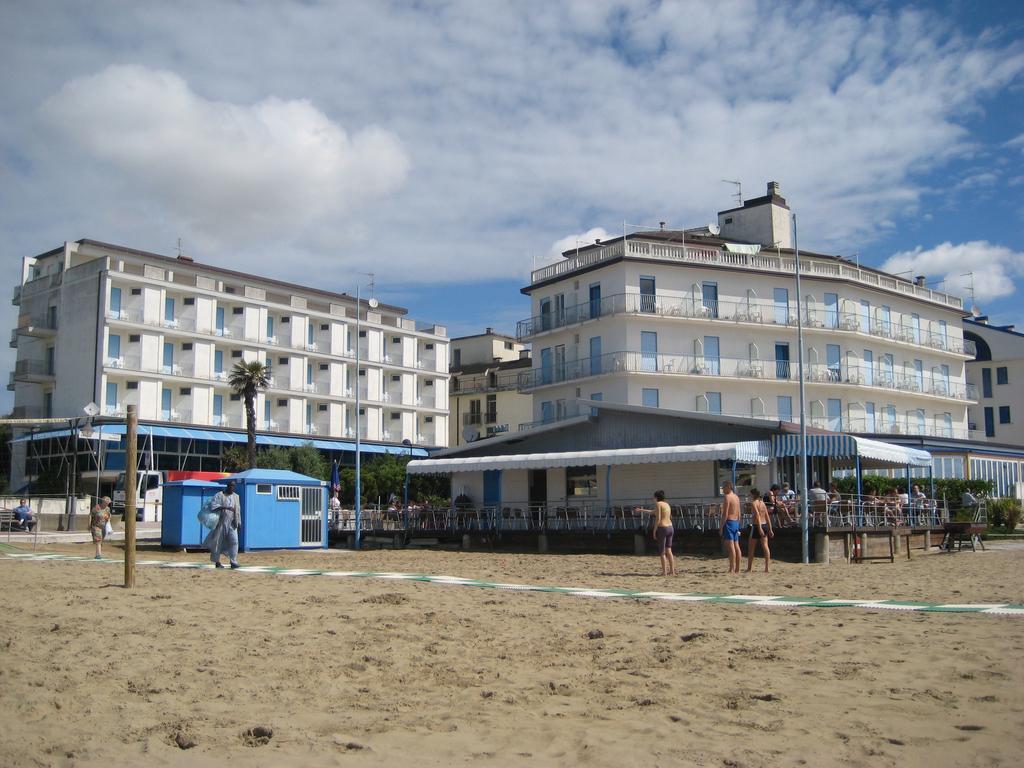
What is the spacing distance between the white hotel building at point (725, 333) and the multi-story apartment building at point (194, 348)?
48.8 ft

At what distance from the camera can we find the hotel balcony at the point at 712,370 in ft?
152

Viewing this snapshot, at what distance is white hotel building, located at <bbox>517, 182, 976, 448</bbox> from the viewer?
4681cm

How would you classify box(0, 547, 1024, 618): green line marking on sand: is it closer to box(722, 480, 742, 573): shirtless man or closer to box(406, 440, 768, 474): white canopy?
box(722, 480, 742, 573): shirtless man

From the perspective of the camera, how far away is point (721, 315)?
48.1m

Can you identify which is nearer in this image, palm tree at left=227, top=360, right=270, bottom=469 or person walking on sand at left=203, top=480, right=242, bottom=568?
person walking on sand at left=203, top=480, right=242, bottom=568

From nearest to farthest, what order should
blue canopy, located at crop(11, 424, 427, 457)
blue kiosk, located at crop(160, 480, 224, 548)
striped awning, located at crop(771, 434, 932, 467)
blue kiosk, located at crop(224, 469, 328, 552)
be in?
striped awning, located at crop(771, 434, 932, 467), blue kiosk, located at crop(224, 469, 328, 552), blue kiosk, located at crop(160, 480, 224, 548), blue canopy, located at crop(11, 424, 427, 457)

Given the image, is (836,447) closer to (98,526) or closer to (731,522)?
(731,522)

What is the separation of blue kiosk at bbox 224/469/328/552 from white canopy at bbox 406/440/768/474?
17.2ft

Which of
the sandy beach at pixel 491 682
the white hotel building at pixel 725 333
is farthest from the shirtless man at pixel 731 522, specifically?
the white hotel building at pixel 725 333

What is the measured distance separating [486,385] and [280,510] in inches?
1916

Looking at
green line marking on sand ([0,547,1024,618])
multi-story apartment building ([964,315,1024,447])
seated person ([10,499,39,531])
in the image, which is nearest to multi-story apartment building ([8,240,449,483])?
seated person ([10,499,39,531])

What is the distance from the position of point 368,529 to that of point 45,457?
32919 mm

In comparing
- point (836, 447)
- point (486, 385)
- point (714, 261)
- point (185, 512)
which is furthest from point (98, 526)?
point (486, 385)

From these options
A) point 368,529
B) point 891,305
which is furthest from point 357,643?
point 891,305
